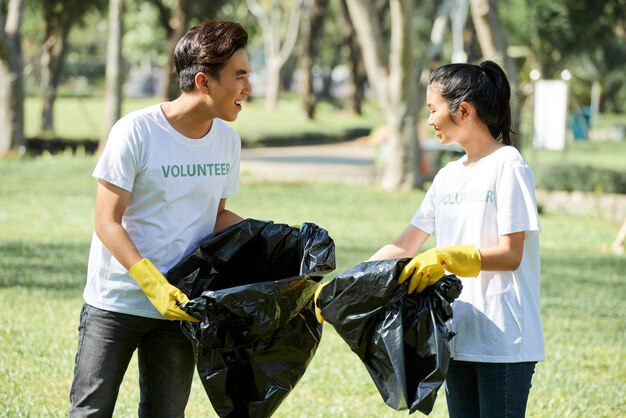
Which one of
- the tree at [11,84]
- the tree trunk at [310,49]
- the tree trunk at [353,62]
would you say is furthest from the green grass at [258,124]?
the tree at [11,84]

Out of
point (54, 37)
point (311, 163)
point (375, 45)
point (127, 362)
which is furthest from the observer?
point (54, 37)

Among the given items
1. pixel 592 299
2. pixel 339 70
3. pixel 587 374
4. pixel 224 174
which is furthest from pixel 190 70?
pixel 339 70

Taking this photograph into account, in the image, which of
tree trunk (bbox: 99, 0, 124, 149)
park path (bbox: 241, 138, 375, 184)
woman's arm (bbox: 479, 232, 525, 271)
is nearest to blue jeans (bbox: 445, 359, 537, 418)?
woman's arm (bbox: 479, 232, 525, 271)

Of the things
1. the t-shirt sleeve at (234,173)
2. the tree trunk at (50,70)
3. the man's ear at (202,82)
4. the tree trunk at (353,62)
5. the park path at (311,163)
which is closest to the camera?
the man's ear at (202,82)

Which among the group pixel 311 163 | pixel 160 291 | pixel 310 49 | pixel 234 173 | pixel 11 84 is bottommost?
pixel 311 163

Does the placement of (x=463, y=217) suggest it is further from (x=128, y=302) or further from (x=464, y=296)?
(x=128, y=302)

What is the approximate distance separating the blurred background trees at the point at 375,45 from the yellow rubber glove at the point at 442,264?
11.1ft

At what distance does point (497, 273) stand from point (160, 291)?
3.55ft

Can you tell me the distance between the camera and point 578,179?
59.1 feet

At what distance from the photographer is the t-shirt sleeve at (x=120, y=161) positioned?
3396 millimetres

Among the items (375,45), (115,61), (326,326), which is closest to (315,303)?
(326,326)

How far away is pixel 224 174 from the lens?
371 cm

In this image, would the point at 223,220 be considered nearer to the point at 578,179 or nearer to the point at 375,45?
the point at 375,45

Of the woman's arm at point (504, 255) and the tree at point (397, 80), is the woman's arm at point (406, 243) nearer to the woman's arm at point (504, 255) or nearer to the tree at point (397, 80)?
the woman's arm at point (504, 255)
